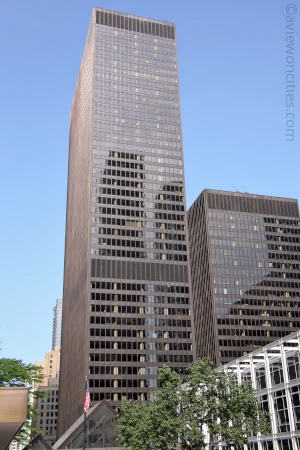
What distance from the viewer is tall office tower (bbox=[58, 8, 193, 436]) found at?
487 feet

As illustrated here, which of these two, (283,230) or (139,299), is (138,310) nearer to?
(139,299)

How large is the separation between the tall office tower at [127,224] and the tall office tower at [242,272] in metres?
22.2

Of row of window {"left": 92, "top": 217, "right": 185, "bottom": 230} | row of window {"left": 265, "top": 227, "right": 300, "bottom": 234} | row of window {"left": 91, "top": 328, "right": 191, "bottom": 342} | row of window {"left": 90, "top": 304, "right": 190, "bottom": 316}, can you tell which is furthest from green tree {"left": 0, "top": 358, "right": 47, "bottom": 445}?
row of window {"left": 265, "top": 227, "right": 300, "bottom": 234}

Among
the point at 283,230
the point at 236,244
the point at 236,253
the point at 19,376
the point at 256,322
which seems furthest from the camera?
the point at 283,230

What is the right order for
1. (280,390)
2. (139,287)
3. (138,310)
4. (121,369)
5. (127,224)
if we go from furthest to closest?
(127,224)
(139,287)
(138,310)
(121,369)
(280,390)

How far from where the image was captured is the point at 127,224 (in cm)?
16338

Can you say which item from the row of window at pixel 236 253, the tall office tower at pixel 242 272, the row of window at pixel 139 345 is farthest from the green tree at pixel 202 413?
the row of window at pixel 236 253

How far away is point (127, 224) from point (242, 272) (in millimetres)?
48496

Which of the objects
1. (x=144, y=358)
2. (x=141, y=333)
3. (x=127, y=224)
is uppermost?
(x=127, y=224)

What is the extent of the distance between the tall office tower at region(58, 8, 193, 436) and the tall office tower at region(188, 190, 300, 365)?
22174 mm

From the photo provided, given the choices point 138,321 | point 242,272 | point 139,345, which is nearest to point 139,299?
point 138,321

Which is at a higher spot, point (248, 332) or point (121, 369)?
point (248, 332)

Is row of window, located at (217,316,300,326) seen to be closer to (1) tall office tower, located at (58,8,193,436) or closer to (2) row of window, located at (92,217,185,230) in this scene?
(1) tall office tower, located at (58,8,193,436)

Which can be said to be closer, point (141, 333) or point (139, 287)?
point (141, 333)
